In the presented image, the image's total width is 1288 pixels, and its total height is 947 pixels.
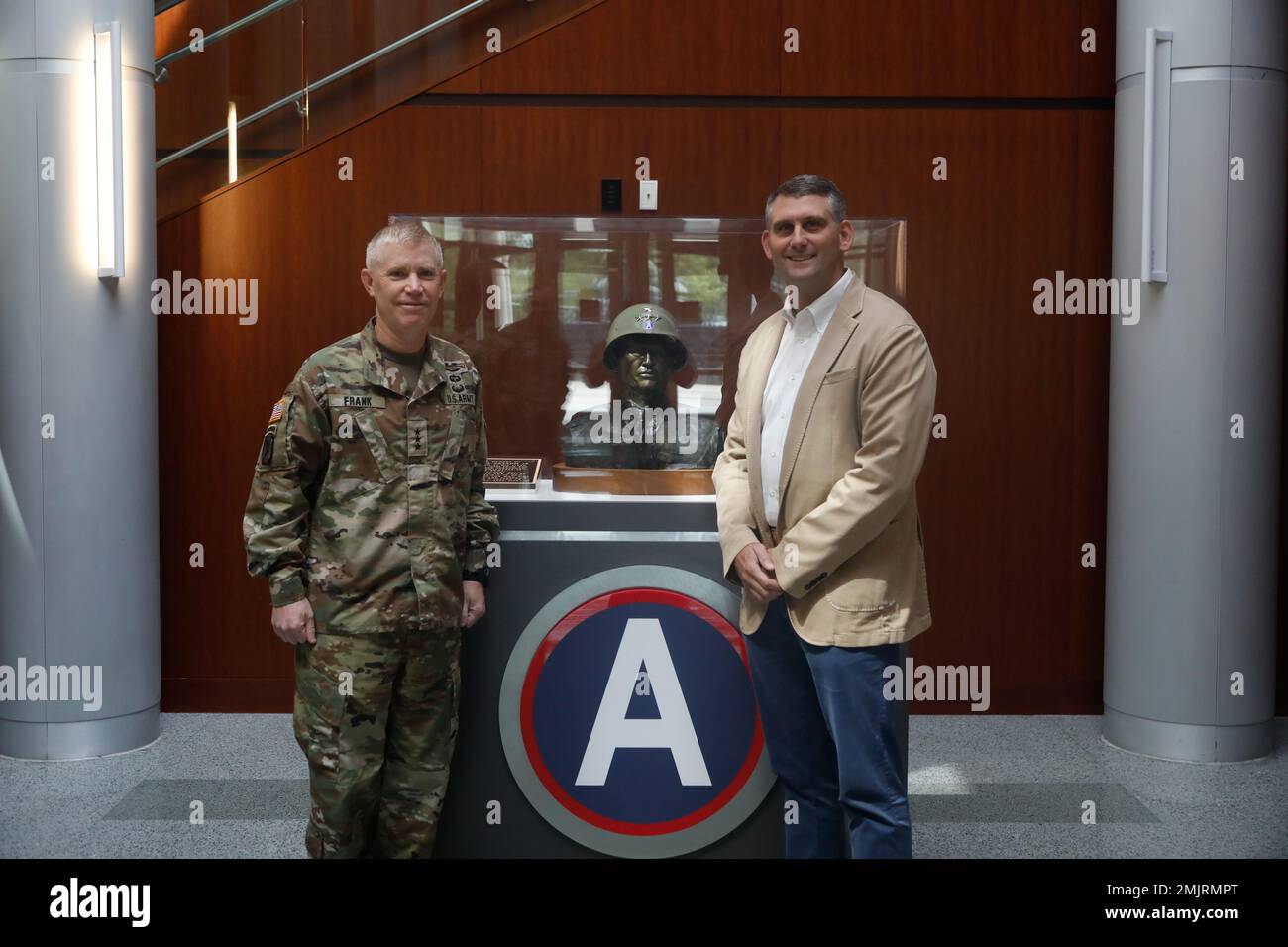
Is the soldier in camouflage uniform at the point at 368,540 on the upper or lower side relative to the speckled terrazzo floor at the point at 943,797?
upper

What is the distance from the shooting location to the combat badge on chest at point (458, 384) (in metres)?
2.86

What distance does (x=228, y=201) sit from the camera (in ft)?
16.6

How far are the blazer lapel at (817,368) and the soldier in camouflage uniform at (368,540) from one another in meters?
0.78

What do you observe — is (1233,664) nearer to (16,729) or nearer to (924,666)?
(924,666)

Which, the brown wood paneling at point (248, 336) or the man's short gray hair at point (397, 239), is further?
the brown wood paneling at point (248, 336)

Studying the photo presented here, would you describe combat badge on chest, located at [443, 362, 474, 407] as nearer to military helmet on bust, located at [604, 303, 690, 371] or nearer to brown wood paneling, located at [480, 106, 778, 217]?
military helmet on bust, located at [604, 303, 690, 371]

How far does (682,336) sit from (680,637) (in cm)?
108

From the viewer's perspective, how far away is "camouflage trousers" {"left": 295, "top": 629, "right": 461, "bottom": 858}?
2752mm

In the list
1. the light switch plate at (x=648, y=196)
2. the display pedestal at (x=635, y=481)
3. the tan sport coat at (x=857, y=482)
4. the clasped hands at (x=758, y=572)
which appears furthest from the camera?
the light switch plate at (x=648, y=196)

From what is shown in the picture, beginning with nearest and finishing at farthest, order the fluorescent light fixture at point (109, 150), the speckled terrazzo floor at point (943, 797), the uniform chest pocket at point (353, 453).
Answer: the uniform chest pocket at point (353, 453), the speckled terrazzo floor at point (943, 797), the fluorescent light fixture at point (109, 150)

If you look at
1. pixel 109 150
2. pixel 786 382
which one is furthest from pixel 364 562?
pixel 109 150

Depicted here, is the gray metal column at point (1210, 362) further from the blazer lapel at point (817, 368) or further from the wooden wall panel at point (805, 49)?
the blazer lapel at point (817, 368)

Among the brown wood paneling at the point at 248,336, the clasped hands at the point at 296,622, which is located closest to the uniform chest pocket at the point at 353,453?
the clasped hands at the point at 296,622

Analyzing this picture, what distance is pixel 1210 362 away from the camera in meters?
4.48
